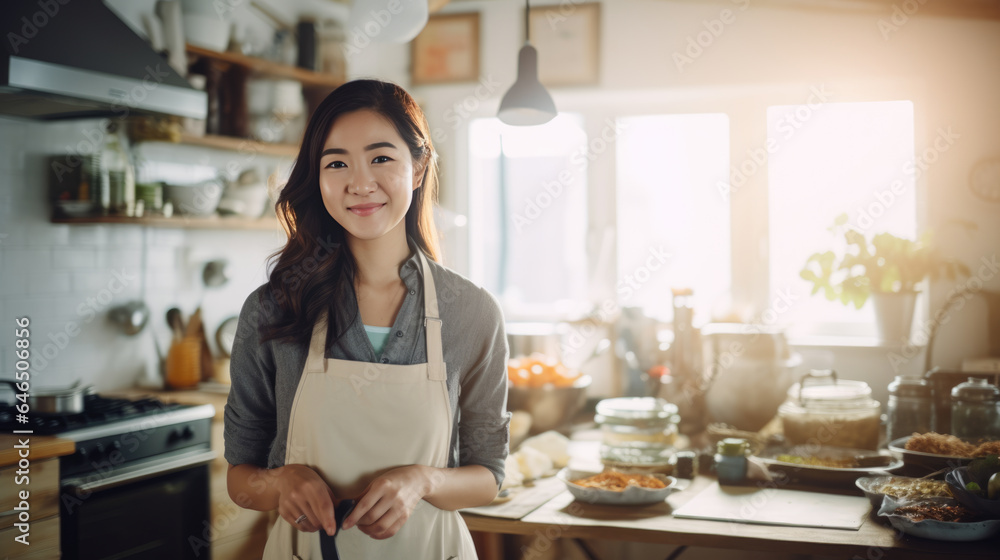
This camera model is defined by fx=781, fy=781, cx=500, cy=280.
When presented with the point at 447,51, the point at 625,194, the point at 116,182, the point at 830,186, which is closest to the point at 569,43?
the point at 447,51

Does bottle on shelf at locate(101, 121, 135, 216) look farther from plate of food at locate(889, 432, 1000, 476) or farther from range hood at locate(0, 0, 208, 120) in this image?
plate of food at locate(889, 432, 1000, 476)

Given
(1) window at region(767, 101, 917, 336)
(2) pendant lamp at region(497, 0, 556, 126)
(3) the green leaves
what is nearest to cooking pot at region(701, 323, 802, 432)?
(3) the green leaves

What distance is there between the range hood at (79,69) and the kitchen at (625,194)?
0.39 meters

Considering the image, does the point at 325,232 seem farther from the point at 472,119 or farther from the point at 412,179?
the point at 472,119

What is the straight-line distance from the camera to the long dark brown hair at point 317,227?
148 cm

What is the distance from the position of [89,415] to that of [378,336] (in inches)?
66.0

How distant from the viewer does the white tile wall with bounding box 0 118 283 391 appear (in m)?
2.94

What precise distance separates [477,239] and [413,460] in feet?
10.9

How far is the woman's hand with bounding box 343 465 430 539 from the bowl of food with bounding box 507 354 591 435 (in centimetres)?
150

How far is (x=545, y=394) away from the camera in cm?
287

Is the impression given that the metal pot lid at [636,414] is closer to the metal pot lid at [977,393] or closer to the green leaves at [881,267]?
the metal pot lid at [977,393]

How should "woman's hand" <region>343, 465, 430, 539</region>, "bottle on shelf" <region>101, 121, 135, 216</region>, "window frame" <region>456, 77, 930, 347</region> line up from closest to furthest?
"woman's hand" <region>343, 465, 430, 539</region> → "bottle on shelf" <region>101, 121, 135, 216</region> → "window frame" <region>456, 77, 930, 347</region>

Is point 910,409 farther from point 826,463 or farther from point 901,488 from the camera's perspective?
point 901,488

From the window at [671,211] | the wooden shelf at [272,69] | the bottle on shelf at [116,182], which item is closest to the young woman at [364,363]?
the bottle on shelf at [116,182]
